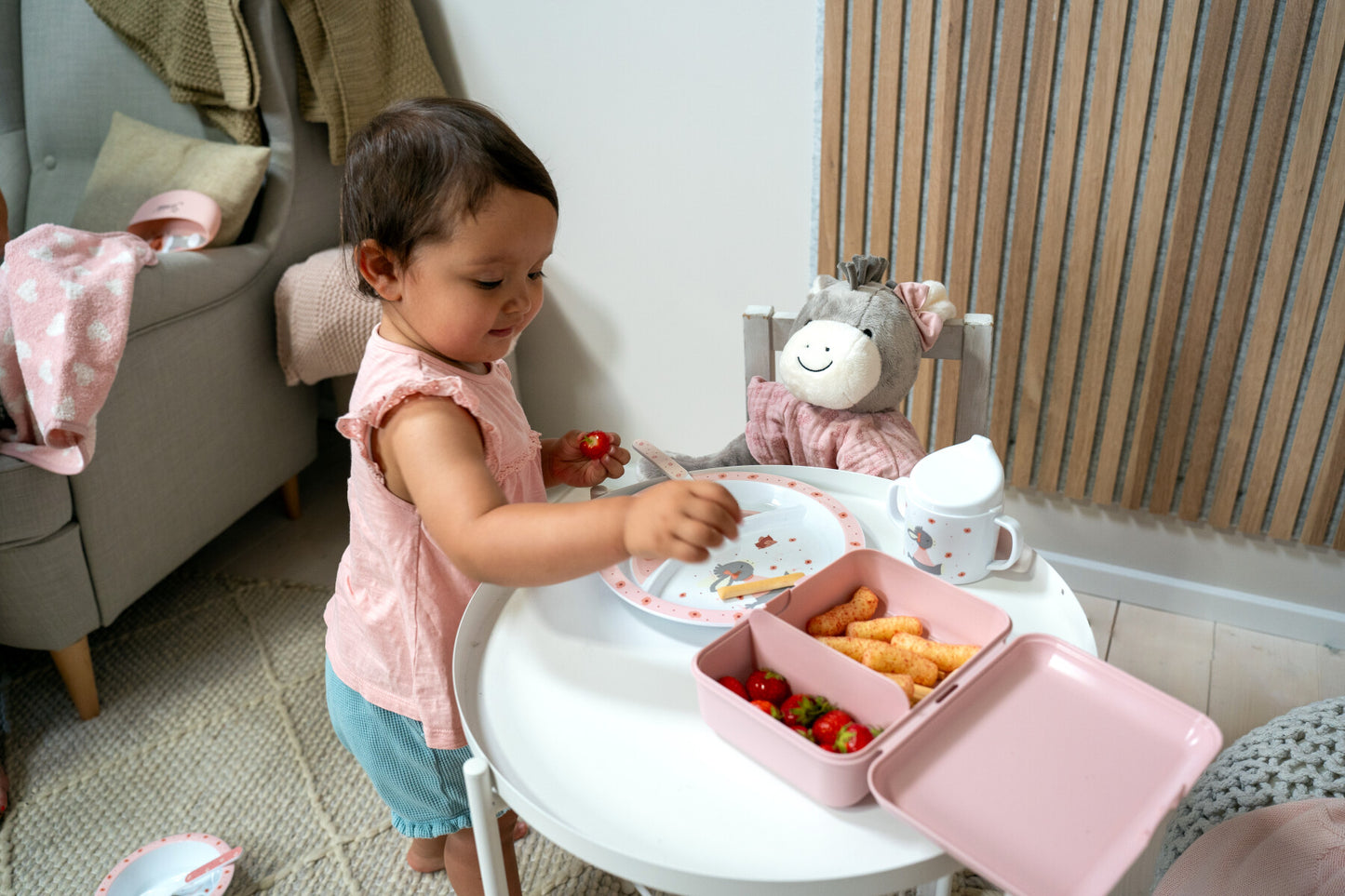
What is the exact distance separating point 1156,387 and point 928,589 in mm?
917

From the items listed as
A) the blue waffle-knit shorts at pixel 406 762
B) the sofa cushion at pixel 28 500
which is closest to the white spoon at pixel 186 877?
the blue waffle-knit shorts at pixel 406 762

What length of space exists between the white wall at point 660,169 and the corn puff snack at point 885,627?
1.04 m

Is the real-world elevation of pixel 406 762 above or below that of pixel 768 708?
below

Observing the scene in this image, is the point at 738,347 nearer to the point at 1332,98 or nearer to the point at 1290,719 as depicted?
the point at 1332,98

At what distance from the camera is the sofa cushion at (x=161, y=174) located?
1666 mm

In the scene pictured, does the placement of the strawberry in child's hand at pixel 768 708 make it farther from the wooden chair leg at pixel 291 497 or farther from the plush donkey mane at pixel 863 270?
the wooden chair leg at pixel 291 497

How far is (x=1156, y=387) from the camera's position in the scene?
148cm

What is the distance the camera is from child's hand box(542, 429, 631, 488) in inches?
40.8

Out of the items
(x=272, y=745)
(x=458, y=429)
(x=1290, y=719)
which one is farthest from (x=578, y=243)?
(x=1290, y=719)

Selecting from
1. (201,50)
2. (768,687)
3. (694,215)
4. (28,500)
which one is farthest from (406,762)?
(201,50)

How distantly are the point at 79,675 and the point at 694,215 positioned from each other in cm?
128

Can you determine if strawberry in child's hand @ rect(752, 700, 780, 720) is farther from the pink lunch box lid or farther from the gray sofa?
the gray sofa

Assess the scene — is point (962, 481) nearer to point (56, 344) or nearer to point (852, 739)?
point (852, 739)

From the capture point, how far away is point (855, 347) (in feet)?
3.81
